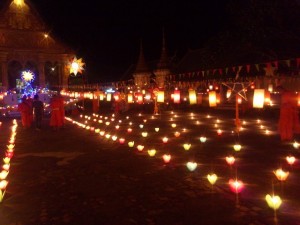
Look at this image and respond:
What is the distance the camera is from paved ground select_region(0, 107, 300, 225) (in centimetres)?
509

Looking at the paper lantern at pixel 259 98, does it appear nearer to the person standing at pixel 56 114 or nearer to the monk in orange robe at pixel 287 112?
the monk in orange robe at pixel 287 112

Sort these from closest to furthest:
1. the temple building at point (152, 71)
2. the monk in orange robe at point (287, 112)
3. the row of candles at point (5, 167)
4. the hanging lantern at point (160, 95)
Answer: the row of candles at point (5, 167) < the monk in orange robe at point (287, 112) < the hanging lantern at point (160, 95) < the temple building at point (152, 71)

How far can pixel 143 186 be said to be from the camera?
21.8 ft

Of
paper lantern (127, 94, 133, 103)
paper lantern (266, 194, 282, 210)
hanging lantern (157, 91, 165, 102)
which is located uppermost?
hanging lantern (157, 91, 165, 102)

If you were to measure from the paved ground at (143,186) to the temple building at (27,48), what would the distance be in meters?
33.2

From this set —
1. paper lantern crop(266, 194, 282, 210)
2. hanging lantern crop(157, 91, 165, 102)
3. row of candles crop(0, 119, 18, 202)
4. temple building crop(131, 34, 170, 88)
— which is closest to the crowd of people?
row of candles crop(0, 119, 18, 202)

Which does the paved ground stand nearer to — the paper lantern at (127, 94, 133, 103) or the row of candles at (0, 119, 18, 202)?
the row of candles at (0, 119, 18, 202)

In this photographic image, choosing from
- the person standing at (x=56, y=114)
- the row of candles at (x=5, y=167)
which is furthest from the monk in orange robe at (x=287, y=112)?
the person standing at (x=56, y=114)

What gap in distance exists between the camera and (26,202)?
5.90m

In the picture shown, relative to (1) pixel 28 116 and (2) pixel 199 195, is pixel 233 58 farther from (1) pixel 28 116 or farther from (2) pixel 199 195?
(2) pixel 199 195

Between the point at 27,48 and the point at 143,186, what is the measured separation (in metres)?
39.6

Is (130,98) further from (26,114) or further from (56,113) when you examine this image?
(56,113)

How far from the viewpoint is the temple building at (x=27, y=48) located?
137 feet

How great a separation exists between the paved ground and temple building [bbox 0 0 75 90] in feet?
109
